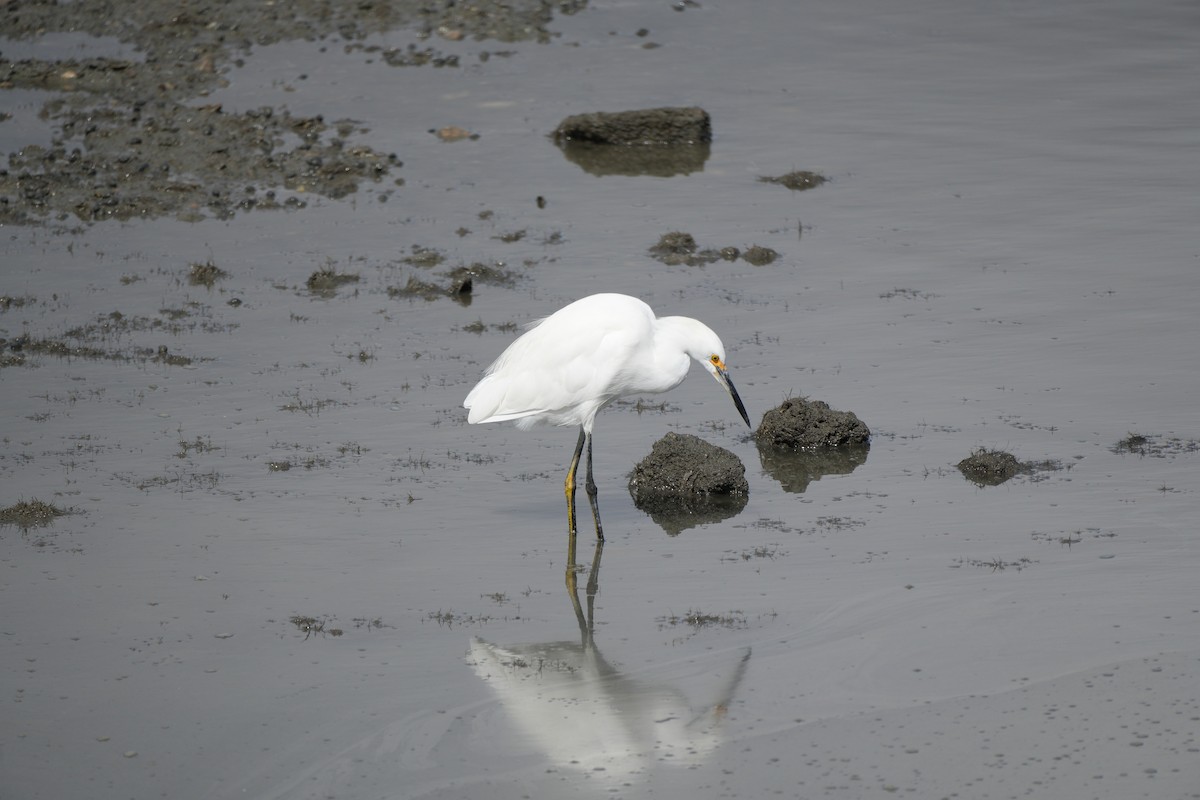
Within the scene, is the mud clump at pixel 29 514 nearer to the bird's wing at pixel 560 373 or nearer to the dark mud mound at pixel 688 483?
the bird's wing at pixel 560 373

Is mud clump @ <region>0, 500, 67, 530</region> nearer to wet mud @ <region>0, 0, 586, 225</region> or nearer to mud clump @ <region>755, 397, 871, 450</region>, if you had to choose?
mud clump @ <region>755, 397, 871, 450</region>

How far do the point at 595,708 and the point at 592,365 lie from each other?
2909mm

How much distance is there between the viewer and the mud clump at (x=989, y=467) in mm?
9273

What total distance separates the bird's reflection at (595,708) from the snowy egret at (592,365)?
1.64m

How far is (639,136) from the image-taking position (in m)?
18.4

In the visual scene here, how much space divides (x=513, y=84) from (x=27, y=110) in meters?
6.28

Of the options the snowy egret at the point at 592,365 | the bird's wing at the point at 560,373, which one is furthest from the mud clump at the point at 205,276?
the snowy egret at the point at 592,365

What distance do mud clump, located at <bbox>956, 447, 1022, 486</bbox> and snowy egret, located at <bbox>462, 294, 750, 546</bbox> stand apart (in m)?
1.47

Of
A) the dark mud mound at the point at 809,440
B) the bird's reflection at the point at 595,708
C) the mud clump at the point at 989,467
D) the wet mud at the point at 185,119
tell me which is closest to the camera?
the bird's reflection at the point at 595,708

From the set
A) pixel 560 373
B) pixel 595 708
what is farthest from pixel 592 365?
pixel 595 708

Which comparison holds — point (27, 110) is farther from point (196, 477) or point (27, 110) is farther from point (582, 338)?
point (582, 338)

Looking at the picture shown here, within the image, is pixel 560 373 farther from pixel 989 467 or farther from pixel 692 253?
pixel 692 253

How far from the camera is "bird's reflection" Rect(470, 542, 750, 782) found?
613 centimetres

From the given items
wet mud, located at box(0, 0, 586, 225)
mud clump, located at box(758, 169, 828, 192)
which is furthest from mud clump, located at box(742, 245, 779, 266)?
wet mud, located at box(0, 0, 586, 225)
